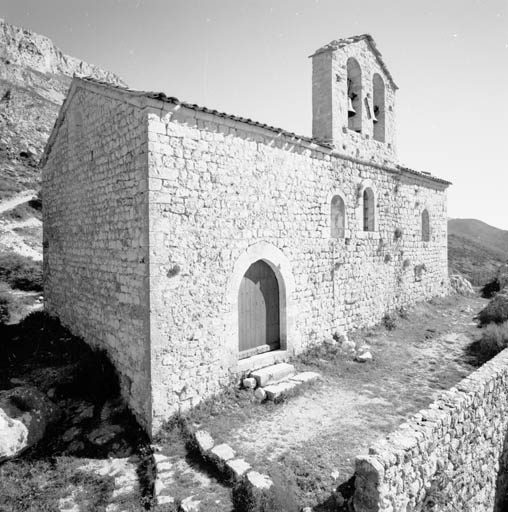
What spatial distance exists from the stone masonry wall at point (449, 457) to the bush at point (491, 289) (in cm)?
1143

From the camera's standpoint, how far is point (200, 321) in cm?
587

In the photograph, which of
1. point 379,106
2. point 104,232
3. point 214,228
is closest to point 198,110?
point 214,228

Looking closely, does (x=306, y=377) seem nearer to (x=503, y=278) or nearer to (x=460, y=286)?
(x=460, y=286)

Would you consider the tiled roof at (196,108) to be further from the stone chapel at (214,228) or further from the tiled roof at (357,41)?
the tiled roof at (357,41)

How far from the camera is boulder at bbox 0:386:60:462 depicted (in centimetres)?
482

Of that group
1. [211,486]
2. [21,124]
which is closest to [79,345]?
[211,486]

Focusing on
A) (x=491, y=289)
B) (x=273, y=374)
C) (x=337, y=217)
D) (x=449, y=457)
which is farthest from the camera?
(x=491, y=289)

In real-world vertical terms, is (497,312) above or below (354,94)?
below

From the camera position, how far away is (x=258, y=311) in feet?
23.9

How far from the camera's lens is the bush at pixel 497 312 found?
10.5 meters

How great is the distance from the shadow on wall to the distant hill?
1554cm

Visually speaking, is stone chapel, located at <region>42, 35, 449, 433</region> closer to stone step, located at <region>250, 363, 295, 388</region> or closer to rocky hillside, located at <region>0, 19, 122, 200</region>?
stone step, located at <region>250, 363, 295, 388</region>

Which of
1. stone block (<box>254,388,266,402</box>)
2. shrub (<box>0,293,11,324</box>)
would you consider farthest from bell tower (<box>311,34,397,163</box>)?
shrub (<box>0,293,11,324</box>)

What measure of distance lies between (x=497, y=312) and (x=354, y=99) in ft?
25.3
